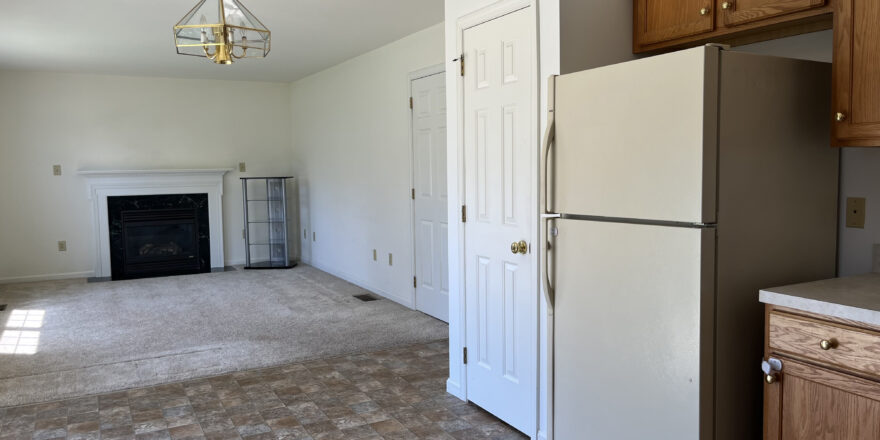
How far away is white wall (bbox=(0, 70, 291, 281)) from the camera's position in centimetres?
717

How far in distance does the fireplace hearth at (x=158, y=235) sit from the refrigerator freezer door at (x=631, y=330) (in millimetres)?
6489

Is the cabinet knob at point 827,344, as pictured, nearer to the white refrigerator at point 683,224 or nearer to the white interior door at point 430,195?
the white refrigerator at point 683,224

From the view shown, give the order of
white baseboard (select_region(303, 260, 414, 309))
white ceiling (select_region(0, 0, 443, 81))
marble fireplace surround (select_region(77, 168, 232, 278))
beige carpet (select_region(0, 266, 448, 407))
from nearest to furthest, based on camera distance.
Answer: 1. beige carpet (select_region(0, 266, 448, 407))
2. white ceiling (select_region(0, 0, 443, 81))
3. white baseboard (select_region(303, 260, 414, 309))
4. marble fireplace surround (select_region(77, 168, 232, 278))

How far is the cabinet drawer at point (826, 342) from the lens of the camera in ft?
5.51

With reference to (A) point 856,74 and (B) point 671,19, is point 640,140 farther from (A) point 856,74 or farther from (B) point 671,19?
(B) point 671,19

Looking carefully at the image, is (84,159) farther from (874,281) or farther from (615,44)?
(874,281)

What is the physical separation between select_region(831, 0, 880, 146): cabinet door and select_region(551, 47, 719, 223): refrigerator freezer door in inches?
18.2

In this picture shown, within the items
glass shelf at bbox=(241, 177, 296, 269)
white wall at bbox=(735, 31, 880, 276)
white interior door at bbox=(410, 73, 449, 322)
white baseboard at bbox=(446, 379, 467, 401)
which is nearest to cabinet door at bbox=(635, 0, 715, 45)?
white wall at bbox=(735, 31, 880, 276)

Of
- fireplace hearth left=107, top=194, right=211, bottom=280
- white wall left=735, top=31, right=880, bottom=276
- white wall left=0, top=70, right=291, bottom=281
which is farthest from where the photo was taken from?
fireplace hearth left=107, top=194, right=211, bottom=280

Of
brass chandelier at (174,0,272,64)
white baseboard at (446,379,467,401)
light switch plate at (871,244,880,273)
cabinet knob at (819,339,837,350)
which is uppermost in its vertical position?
brass chandelier at (174,0,272,64)

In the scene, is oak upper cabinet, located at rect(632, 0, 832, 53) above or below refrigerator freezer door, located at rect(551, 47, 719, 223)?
above

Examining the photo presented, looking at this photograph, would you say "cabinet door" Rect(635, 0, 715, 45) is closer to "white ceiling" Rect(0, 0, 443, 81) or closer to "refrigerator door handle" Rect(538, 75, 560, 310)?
"refrigerator door handle" Rect(538, 75, 560, 310)

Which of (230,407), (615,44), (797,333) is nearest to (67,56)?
(230,407)

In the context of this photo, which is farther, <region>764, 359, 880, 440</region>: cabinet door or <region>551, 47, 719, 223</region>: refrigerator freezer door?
<region>551, 47, 719, 223</region>: refrigerator freezer door
